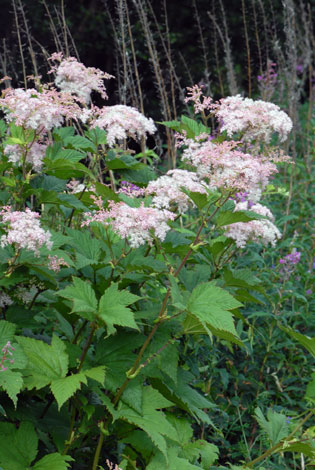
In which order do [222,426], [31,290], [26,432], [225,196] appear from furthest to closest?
[222,426]
[31,290]
[225,196]
[26,432]

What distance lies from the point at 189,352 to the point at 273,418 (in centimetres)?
58

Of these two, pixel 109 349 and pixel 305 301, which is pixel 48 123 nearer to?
pixel 109 349

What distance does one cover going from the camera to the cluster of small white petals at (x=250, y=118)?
2.31m

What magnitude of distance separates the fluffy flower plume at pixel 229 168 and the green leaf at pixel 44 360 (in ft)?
2.37

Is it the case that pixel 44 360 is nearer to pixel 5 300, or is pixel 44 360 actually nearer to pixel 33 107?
pixel 5 300

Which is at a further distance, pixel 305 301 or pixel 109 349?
pixel 305 301

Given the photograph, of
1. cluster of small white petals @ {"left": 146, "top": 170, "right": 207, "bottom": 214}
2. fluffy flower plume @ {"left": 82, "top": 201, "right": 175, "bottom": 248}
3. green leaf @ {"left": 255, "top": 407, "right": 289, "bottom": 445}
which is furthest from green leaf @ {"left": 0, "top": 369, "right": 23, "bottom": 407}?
green leaf @ {"left": 255, "top": 407, "right": 289, "bottom": 445}

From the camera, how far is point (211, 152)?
202 centimetres

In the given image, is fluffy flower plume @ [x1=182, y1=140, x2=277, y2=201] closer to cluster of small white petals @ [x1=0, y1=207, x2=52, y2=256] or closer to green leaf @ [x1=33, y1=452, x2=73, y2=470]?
A: cluster of small white petals @ [x1=0, y1=207, x2=52, y2=256]

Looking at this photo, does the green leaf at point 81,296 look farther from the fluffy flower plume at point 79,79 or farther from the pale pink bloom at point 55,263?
the fluffy flower plume at point 79,79

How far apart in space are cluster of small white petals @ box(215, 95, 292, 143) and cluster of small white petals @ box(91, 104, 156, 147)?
0.31 meters

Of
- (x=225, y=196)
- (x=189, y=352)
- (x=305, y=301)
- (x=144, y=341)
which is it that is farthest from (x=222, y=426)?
(x=225, y=196)

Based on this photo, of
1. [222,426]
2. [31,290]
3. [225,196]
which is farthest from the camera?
[222,426]

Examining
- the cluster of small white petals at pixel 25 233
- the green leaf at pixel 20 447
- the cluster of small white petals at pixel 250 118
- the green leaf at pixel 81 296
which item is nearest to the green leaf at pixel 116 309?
the green leaf at pixel 81 296
